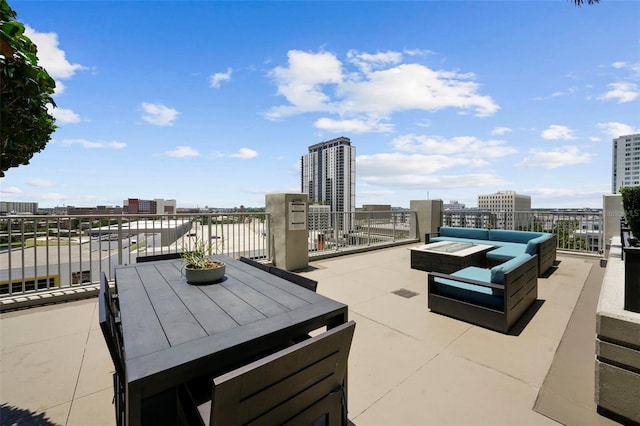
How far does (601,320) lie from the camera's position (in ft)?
5.48

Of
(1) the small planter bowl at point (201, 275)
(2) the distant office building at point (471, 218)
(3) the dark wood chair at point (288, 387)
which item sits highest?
(2) the distant office building at point (471, 218)

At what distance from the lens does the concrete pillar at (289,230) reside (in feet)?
18.9

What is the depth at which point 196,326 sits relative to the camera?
52.9 inches

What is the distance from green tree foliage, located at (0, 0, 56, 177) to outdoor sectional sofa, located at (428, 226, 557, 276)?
20.5 ft

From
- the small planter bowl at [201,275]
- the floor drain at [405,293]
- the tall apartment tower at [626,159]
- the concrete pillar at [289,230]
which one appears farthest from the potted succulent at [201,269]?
the tall apartment tower at [626,159]

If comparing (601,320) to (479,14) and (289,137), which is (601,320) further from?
(289,137)

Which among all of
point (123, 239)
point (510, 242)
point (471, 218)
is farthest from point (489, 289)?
point (471, 218)

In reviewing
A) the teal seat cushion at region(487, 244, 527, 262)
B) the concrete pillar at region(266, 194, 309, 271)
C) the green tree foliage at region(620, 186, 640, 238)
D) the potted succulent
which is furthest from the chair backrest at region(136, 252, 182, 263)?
the teal seat cushion at region(487, 244, 527, 262)

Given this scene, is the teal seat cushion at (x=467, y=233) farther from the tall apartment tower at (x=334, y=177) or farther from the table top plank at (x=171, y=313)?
the tall apartment tower at (x=334, y=177)

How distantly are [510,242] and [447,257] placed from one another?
236 centimetres

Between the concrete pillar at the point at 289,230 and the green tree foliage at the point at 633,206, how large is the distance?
4.81 m

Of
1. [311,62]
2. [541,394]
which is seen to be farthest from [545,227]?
[311,62]

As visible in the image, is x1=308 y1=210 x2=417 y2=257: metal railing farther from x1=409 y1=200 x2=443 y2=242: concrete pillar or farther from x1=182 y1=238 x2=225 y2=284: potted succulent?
x1=182 y1=238 x2=225 y2=284: potted succulent

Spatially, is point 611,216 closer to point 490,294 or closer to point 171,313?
point 490,294
